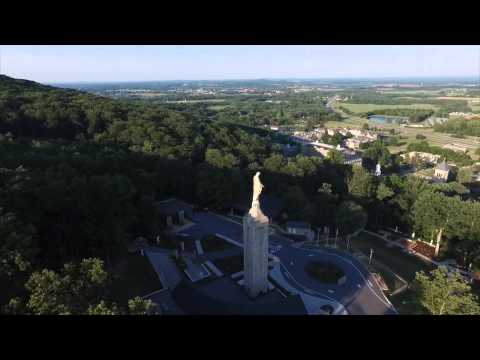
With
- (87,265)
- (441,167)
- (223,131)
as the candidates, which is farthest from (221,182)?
(441,167)

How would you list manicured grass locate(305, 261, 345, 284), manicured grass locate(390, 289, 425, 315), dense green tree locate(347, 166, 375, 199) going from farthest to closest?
dense green tree locate(347, 166, 375, 199)
manicured grass locate(305, 261, 345, 284)
manicured grass locate(390, 289, 425, 315)

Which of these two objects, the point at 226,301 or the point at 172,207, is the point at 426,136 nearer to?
the point at 172,207

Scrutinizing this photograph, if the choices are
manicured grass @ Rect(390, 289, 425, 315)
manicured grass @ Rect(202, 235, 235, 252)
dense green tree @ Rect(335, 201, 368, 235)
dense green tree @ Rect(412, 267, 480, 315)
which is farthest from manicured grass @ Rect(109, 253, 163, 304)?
dense green tree @ Rect(335, 201, 368, 235)

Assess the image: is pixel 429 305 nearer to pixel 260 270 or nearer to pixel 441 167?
pixel 260 270

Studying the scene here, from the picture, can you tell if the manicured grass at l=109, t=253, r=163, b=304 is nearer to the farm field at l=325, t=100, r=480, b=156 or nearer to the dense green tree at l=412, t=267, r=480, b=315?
the dense green tree at l=412, t=267, r=480, b=315

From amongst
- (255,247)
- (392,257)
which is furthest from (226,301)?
(392,257)

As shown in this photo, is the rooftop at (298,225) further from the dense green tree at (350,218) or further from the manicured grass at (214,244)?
the manicured grass at (214,244)
